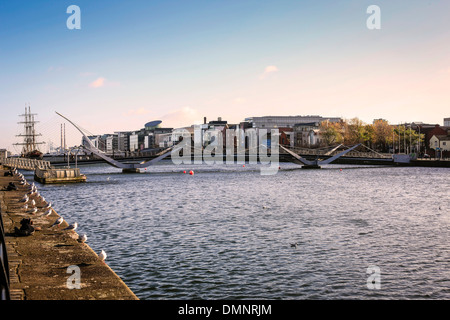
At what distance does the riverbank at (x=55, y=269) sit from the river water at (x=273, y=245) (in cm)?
229

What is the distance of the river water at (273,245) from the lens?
18047 millimetres

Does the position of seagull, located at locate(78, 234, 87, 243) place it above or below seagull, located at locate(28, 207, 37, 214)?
below

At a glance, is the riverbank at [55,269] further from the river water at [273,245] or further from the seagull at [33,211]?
the seagull at [33,211]

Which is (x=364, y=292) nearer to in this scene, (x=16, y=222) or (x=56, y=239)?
(x=56, y=239)

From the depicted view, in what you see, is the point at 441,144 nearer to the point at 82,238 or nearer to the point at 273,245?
the point at 273,245

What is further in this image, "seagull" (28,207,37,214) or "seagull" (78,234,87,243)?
"seagull" (28,207,37,214)

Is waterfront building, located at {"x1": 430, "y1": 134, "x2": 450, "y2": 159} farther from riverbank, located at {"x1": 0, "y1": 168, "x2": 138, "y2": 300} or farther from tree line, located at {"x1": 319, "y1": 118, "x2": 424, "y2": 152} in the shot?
riverbank, located at {"x1": 0, "y1": 168, "x2": 138, "y2": 300}

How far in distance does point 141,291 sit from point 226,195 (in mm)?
37191

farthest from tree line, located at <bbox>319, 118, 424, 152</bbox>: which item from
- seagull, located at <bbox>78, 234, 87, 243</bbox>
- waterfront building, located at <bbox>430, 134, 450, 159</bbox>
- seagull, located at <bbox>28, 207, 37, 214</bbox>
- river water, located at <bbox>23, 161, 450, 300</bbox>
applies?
seagull, located at <bbox>78, 234, 87, 243</bbox>

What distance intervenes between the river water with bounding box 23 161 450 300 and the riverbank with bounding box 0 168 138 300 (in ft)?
7.50

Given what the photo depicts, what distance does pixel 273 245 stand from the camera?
25375mm

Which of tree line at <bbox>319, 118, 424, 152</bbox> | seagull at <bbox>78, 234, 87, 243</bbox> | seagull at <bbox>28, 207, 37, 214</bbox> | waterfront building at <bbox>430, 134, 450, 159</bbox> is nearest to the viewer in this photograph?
seagull at <bbox>78, 234, 87, 243</bbox>

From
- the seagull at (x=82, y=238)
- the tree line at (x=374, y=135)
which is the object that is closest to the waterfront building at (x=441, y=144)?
the tree line at (x=374, y=135)

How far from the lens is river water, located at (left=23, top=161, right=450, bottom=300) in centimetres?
1805
